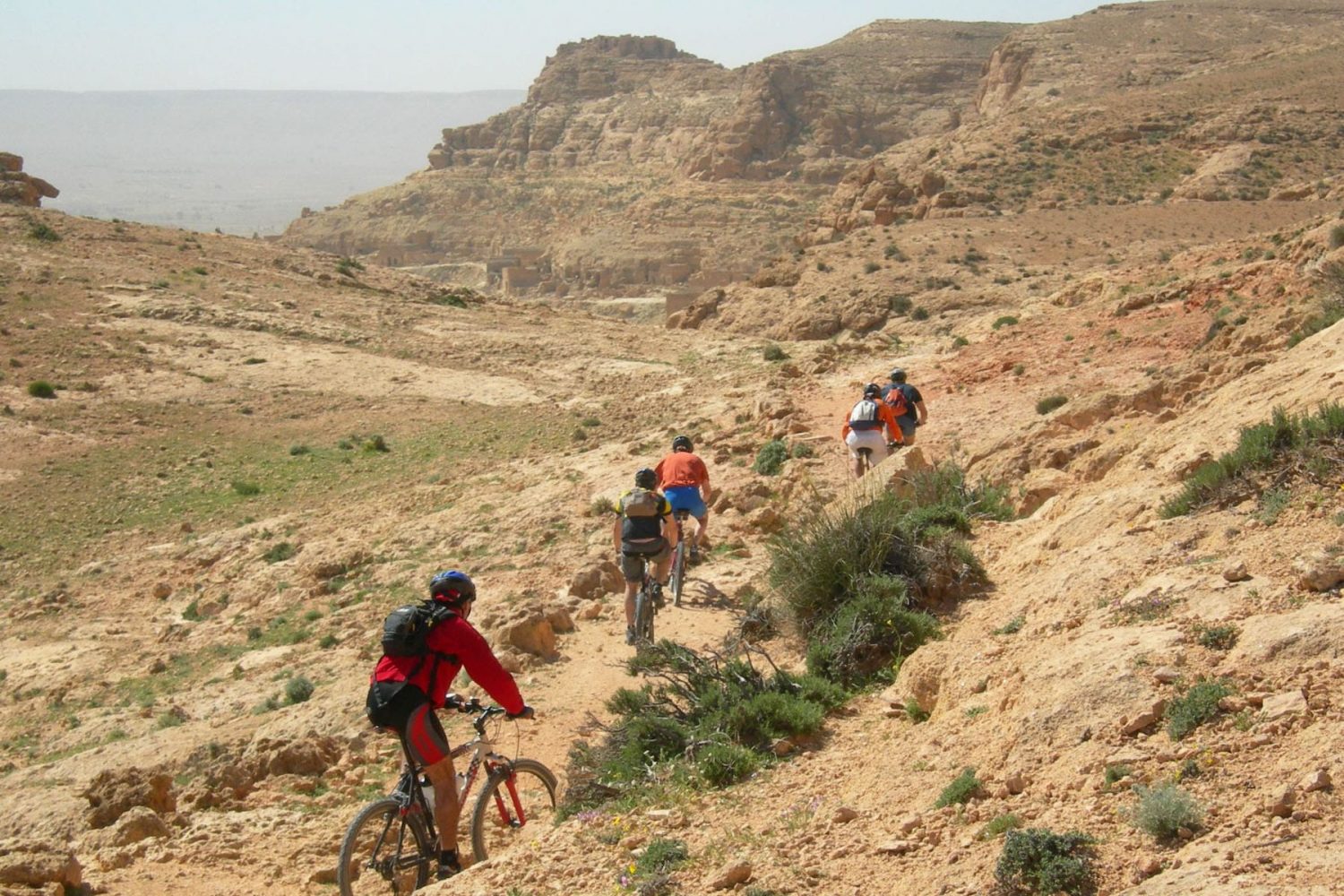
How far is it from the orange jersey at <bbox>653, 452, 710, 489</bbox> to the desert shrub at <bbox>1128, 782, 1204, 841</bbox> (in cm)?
572

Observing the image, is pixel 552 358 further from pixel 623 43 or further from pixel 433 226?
pixel 623 43

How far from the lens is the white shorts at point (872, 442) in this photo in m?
10.6

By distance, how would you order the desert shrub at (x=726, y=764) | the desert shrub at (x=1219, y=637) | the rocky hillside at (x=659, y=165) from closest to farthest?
1. the desert shrub at (x=1219, y=637)
2. the desert shrub at (x=726, y=764)
3. the rocky hillside at (x=659, y=165)

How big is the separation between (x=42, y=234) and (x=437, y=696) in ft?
105

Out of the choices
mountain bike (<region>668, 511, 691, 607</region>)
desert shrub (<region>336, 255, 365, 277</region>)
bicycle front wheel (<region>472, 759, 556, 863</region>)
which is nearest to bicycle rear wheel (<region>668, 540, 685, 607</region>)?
mountain bike (<region>668, 511, 691, 607</region>)

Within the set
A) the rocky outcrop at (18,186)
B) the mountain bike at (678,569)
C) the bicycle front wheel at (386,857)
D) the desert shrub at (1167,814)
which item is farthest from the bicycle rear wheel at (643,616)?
the rocky outcrop at (18,186)

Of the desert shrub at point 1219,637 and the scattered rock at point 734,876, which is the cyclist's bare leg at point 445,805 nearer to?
the scattered rock at point 734,876

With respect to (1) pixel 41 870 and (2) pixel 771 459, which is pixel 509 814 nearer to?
(1) pixel 41 870

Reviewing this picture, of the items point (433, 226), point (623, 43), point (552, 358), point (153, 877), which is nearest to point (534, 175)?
point (433, 226)

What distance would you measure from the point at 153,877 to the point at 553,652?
3.25 meters

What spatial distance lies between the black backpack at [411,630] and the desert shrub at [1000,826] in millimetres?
2262

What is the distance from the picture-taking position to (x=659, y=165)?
9162cm

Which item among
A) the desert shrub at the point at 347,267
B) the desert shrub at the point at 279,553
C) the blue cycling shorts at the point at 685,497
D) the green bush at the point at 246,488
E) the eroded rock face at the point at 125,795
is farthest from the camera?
the desert shrub at the point at 347,267

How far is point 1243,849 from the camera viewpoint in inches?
147
